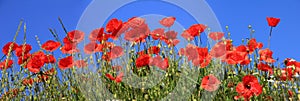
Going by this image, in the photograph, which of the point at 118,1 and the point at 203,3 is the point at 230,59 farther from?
the point at 118,1

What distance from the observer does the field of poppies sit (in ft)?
9.30

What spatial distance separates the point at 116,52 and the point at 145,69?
9.7 inches

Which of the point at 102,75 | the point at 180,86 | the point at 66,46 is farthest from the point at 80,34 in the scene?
the point at 180,86

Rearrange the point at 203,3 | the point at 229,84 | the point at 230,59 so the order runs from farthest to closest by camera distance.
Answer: the point at 203,3 < the point at 229,84 < the point at 230,59

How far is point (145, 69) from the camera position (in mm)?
3051

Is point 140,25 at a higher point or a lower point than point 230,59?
higher

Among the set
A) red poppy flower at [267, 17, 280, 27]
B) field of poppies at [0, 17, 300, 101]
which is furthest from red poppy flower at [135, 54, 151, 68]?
red poppy flower at [267, 17, 280, 27]

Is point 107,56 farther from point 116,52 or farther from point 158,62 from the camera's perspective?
point 158,62

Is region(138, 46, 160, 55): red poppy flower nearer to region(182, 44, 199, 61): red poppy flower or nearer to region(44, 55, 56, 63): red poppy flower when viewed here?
region(182, 44, 199, 61): red poppy flower

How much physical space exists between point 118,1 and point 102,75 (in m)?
0.57

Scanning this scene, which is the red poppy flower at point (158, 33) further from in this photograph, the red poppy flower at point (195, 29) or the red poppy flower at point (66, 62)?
the red poppy flower at point (66, 62)

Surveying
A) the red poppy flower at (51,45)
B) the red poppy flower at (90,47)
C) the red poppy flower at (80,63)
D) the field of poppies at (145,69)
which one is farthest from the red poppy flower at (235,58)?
the red poppy flower at (51,45)

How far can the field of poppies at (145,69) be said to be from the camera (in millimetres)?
2834

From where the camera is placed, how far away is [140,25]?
2.89m
